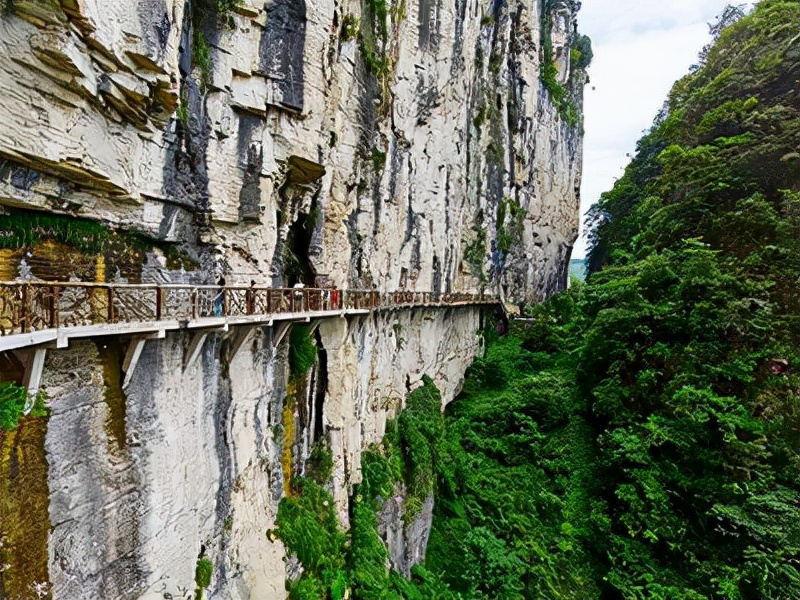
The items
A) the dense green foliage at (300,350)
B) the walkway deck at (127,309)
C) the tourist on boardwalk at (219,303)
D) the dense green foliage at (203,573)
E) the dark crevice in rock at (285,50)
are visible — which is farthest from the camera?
the dense green foliage at (300,350)

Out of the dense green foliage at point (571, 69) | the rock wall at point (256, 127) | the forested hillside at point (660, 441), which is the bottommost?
the forested hillside at point (660, 441)

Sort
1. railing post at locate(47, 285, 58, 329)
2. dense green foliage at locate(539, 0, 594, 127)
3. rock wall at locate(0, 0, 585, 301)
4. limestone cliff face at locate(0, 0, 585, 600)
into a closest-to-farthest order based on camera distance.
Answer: railing post at locate(47, 285, 58, 329) < limestone cliff face at locate(0, 0, 585, 600) < rock wall at locate(0, 0, 585, 301) < dense green foliage at locate(539, 0, 594, 127)

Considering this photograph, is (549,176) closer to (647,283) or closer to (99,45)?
(647,283)

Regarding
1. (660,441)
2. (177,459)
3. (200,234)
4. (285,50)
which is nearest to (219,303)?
(200,234)

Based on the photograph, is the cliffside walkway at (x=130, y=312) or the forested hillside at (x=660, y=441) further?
the forested hillside at (x=660, y=441)

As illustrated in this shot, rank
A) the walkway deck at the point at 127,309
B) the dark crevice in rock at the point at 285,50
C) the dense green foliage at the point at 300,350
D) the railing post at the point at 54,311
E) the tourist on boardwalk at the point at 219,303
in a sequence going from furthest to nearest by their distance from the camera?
the dense green foliage at the point at 300,350
the dark crevice in rock at the point at 285,50
the tourist on boardwalk at the point at 219,303
the railing post at the point at 54,311
the walkway deck at the point at 127,309

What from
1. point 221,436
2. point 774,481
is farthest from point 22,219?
point 774,481

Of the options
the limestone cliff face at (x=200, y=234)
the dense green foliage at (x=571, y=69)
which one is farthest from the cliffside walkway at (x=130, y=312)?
the dense green foliage at (x=571, y=69)

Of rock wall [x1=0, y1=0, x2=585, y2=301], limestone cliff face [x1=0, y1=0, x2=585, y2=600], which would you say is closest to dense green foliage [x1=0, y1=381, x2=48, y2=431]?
limestone cliff face [x1=0, y1=0, x2=585, y2=600]

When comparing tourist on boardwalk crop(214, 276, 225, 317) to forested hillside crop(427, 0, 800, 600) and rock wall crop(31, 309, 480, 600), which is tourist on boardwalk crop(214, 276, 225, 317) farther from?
forested hillside crop(427, 0, 800, 600)

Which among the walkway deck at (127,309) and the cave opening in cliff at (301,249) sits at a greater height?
the cave opening in cliff at (301,249)

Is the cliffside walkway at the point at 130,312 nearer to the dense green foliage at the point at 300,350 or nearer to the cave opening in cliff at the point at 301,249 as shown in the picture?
the dense green foliage at the point at 300,350
